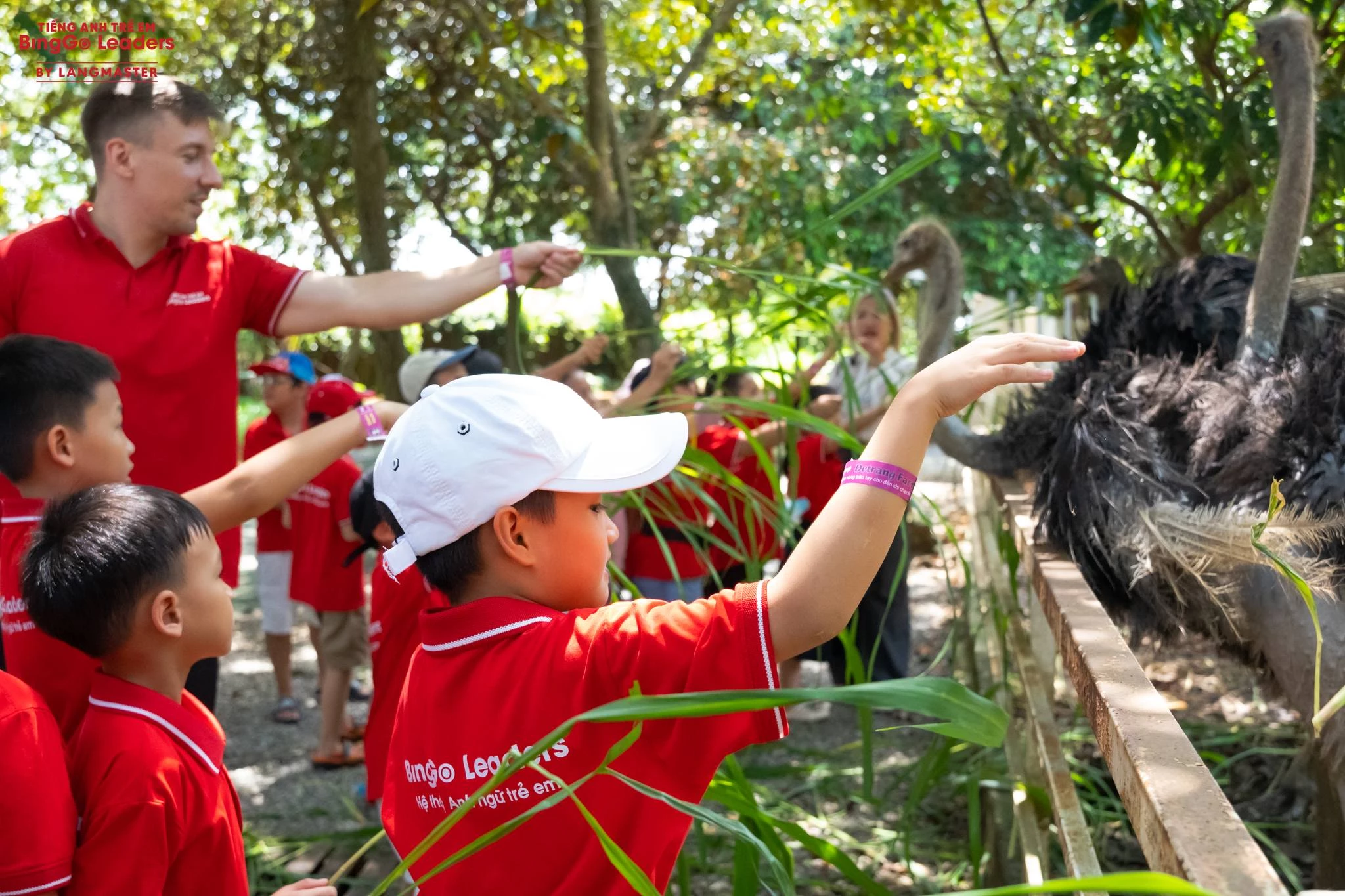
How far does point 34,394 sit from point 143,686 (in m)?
0.61

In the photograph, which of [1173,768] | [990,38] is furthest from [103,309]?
[990,38]

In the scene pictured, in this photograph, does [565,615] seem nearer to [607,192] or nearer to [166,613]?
[166,613]

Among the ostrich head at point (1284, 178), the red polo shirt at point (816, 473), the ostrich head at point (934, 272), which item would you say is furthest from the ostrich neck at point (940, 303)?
the ostrich head at point (1284, 178)

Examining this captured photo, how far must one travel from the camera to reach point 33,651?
2094 millimetres

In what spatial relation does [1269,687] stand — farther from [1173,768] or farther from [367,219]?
[367,219]

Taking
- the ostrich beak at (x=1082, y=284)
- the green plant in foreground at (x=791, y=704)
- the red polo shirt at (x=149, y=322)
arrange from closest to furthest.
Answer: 1. the green plant in foreground at (x=791, y=704)
2. the red polo shirt at (x=149, y=322)
3. the ostrich beak at (x=1082, y=284)

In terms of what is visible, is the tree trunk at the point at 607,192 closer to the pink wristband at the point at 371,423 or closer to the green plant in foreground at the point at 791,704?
the pink wristband at the point at 371,423

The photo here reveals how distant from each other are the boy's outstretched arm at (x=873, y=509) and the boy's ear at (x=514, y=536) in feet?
1.03

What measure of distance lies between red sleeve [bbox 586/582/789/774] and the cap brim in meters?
0.17

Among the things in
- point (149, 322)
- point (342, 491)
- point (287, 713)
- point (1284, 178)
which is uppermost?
point (1284, 178)

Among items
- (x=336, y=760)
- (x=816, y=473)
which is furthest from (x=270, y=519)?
(x=816, y=473)

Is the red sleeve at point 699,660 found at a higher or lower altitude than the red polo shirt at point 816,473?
higher

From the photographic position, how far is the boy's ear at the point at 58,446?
2.10m

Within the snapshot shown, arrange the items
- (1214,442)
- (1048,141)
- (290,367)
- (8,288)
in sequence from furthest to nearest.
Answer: (290,367) → (1048,141) → (8,288) → (1214,442)
